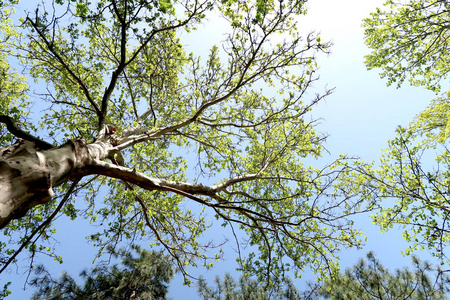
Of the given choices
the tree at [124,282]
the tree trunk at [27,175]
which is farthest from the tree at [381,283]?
the tree trunk at [27,175]

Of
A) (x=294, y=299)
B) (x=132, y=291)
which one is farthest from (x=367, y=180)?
(x=132, y=291)

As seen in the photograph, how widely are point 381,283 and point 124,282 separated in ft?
29.3

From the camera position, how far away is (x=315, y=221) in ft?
20.6

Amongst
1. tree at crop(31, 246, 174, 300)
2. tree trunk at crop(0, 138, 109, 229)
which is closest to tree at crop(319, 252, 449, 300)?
tree at crop(31, 246, 174, 300)

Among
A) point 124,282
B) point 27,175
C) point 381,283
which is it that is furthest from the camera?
point 124,282

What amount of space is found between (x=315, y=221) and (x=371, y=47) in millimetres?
7628

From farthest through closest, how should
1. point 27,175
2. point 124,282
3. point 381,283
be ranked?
point 124,282, point 381,283, point 27,175

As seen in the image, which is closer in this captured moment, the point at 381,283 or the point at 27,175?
the point at 27,175

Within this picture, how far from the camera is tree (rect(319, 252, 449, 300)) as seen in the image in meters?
6.39

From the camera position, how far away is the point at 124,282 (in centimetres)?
834

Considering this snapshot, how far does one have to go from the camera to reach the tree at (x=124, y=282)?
24.9ft

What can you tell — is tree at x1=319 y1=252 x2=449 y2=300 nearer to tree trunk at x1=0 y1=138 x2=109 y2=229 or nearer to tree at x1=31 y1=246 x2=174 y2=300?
tree at x1=31 y1=246 x2=174 y2=300

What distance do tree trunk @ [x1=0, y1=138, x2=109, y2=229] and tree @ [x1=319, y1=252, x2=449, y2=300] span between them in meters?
7.36

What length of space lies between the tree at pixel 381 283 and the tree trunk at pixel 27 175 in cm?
736
